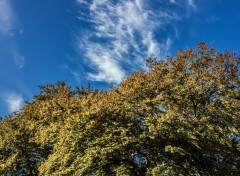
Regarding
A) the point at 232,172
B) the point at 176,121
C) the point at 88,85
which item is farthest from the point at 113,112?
the point at 88,85

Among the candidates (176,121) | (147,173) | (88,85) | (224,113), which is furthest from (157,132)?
(88,85)

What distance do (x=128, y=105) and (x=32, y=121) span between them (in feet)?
48.8

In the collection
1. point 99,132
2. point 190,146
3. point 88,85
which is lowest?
point 190,146

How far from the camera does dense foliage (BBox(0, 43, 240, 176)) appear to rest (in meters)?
26.1

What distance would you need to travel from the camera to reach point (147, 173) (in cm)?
2514

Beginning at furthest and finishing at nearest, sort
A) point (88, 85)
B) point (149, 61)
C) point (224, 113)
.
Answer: point (88, 85) → point (149, 61) → point (224, 113)

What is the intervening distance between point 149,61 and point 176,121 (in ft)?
34.7

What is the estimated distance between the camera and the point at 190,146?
2845 cm

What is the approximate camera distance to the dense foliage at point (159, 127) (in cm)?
2611

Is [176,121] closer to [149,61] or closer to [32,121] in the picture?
[149,61]

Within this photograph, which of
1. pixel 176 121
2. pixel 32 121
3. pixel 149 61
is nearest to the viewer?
pixel 176 121

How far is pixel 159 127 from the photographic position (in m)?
26.0

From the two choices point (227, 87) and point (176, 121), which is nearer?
point (176, 121)

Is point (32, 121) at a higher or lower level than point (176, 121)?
higher
